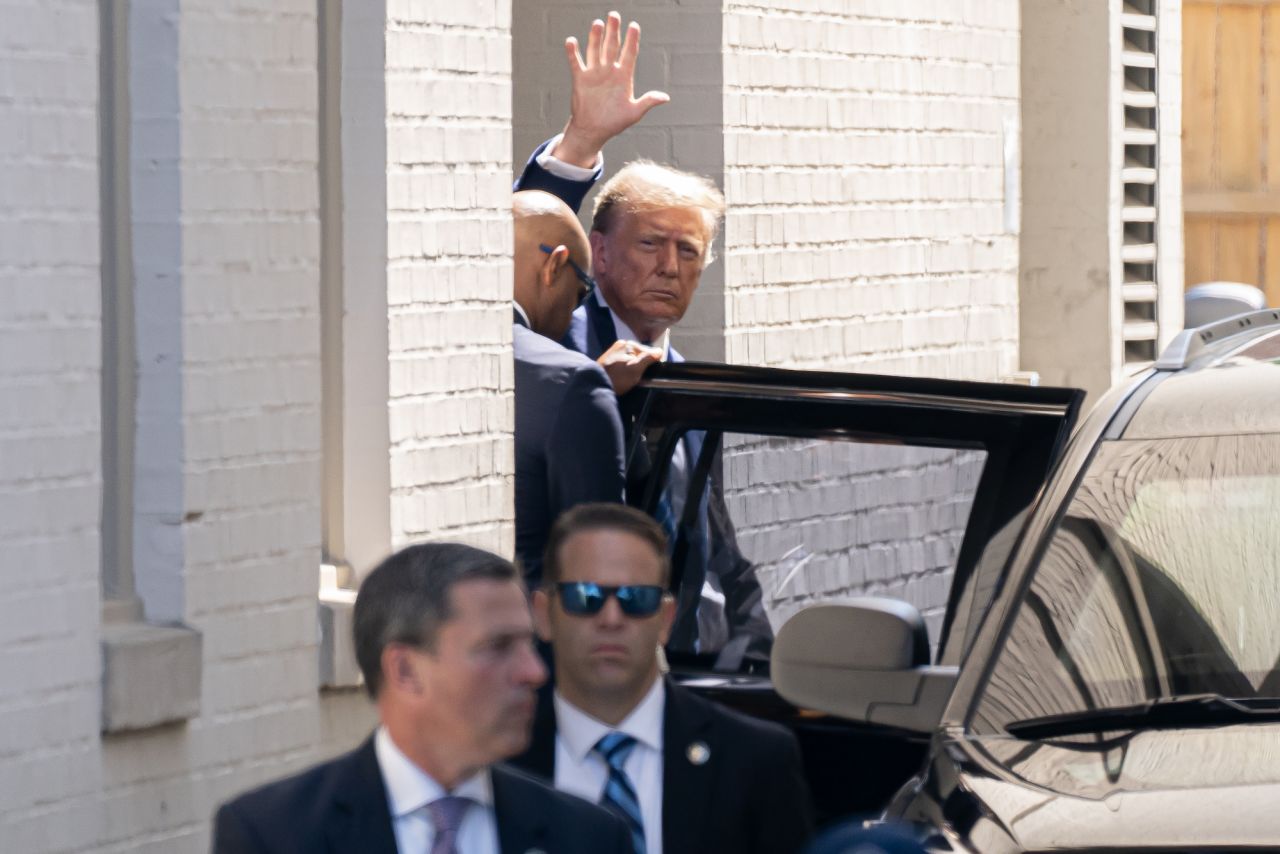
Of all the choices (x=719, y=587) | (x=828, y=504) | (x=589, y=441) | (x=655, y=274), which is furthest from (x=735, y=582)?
(x=655, y=274)

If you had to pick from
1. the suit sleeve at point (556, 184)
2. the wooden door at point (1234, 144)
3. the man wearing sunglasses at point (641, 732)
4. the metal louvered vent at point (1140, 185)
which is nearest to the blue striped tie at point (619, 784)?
the man wearing sunglasses at point (641, 732)

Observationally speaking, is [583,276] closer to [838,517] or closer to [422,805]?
[838,517]

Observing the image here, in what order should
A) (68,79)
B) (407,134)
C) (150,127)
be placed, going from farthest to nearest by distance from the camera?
(407,134)
(150,127)
(68,79)

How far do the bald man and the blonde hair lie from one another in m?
0.10

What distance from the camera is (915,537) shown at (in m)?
5.32

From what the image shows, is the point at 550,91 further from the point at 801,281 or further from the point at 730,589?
the point at 730,589

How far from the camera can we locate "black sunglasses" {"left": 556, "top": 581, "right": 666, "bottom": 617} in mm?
4023

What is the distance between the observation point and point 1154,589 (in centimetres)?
420

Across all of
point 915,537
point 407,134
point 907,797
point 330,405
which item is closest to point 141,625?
point 330,405

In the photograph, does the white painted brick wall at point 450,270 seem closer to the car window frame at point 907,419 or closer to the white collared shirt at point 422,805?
the car window frame at point 907,419

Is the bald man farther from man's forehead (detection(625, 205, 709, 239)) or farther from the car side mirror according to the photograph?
the car side mirror

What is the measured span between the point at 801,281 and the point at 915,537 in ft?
12.7

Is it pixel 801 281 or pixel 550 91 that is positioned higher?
pixel 550 91

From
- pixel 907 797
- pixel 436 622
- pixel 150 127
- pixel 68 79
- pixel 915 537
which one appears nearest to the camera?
pixel 436 622
